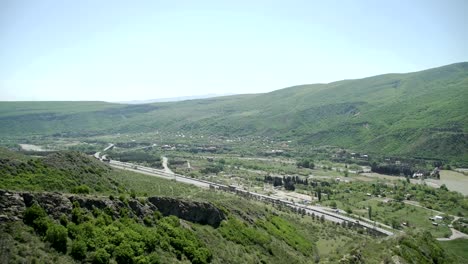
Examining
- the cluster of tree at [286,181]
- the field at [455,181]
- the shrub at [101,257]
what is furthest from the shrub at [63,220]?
the field at [455,181]

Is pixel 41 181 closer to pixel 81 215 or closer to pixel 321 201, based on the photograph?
pixel 81 215

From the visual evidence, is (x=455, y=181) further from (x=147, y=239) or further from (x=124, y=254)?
(x=124, y=254)

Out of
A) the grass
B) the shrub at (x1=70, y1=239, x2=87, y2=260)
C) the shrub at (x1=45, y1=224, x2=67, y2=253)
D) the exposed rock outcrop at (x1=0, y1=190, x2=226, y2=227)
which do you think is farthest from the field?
the shrub at (x1=45, y1=224, x2=67, y2=253)

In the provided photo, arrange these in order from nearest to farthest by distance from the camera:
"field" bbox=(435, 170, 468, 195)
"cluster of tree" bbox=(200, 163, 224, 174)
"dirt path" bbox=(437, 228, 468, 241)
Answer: "dirt path" bbox=(437, 228, 468, 241) → "field" bbox=(435, 170, 468, 195) → "cluster of tree" bbox=(200, 163, 224, 174)

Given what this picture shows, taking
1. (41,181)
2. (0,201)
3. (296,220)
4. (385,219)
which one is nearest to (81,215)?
(0,201)

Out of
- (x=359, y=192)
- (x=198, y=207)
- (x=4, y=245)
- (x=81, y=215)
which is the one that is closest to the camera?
(x=4, y=245)

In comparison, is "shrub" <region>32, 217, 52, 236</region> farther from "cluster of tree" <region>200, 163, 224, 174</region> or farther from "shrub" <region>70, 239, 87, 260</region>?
"cluster of tree" <region>200, 163, 224, 174</region>

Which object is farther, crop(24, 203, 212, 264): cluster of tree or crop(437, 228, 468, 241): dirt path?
crop(437, 228, 468, 241): dirt path

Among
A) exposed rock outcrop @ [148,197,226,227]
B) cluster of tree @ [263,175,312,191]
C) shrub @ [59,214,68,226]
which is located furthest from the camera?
cluster of tree @ [263,175,312,191]
